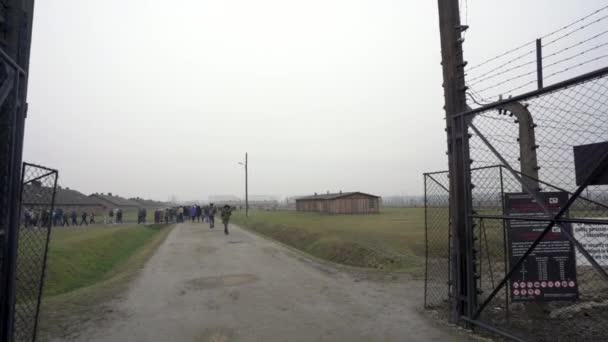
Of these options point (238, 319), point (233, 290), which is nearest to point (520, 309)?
point (238, 319)

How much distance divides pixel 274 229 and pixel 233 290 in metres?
18.1

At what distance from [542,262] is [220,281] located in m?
7.00

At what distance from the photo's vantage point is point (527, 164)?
6102 millimetres

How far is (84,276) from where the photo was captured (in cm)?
1259

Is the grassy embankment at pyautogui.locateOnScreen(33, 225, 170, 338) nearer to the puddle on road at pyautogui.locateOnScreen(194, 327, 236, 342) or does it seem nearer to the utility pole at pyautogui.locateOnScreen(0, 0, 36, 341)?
the utility pole at pyautogui.locateOnScreen(0, 0, 36, 341)

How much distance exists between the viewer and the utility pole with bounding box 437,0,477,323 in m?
5.60

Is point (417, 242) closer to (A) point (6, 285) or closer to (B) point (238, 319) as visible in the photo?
(B) point (238, 319)

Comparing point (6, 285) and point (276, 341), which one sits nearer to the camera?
point (6, 285)

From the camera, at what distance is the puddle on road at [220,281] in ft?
28.0

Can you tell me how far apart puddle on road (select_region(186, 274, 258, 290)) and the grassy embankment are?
166 cm

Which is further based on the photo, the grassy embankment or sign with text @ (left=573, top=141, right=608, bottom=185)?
the grassy embankment

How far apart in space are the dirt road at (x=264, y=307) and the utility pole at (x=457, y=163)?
0.76 metres

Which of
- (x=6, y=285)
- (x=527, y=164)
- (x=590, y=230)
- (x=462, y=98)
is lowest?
(x=6, y=285)

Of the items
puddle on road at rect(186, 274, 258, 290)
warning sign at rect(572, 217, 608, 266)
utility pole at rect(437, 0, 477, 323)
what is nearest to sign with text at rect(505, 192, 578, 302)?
warning sign at rect(572, 217, 608, 266)
